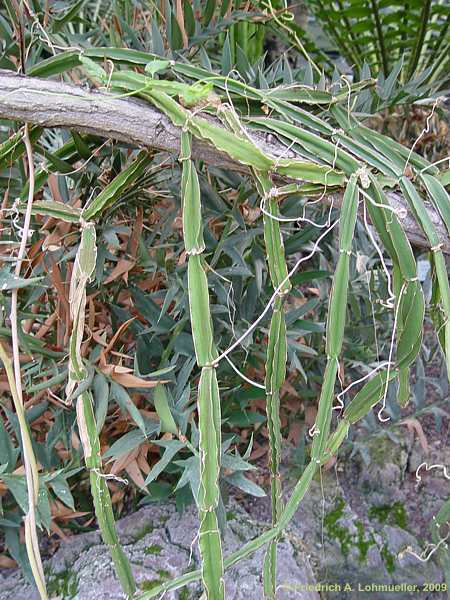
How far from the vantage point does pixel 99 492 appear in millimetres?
405

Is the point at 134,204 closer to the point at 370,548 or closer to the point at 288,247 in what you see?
the point at 288,247

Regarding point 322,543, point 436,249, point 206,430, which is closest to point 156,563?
point 322,543

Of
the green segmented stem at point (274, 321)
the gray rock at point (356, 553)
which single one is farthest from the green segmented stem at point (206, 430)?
the gray rock at point (356, 553)

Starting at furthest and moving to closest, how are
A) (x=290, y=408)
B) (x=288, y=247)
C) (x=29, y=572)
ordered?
(x=290, y=408) < (x=288, y=247) < (x=29, y=572)

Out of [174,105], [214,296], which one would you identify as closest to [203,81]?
[174,105]

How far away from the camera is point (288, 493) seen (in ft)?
2.51

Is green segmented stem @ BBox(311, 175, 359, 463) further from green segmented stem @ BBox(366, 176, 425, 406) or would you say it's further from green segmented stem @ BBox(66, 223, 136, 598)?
green segmented stem @ BBox(66, 223, 136, 598)

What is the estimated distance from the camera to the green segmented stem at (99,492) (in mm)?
405

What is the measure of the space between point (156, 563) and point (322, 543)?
7.7 inches

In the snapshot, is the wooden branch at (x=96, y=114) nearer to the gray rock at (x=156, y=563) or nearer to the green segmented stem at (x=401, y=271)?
the green segmented stem at (x=401, y=271)

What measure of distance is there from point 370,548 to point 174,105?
23.3 inches

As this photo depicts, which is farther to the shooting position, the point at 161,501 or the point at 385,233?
the point at 161,501

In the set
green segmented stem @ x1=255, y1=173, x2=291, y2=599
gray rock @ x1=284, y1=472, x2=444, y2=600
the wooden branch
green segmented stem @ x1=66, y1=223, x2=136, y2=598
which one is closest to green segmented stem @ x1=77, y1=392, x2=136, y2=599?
green segmented stem @ x1=66, y1=223, x2=136, y2=598

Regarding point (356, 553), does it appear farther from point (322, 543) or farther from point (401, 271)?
point (401, 271)
